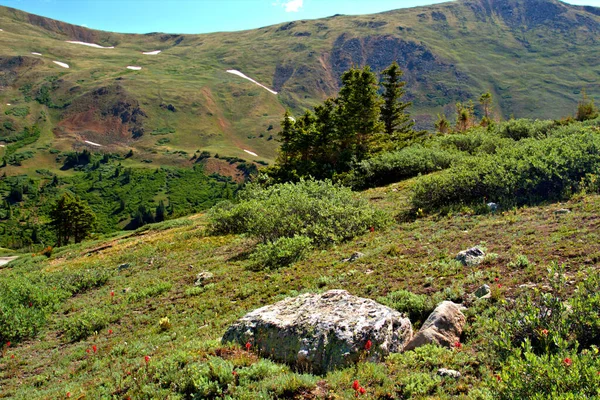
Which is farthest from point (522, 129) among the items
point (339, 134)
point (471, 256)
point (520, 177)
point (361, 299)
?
point (361, 299)

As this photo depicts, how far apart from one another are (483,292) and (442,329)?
5.16 feet

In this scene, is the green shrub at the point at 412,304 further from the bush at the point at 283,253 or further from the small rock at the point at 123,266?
the small rock at the point at 123,266

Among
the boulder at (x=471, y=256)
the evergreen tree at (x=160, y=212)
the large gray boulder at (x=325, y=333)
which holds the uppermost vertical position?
the boulder at (x=471, y=256)

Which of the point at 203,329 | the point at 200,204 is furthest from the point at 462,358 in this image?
the point at 200,204

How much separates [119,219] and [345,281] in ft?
444

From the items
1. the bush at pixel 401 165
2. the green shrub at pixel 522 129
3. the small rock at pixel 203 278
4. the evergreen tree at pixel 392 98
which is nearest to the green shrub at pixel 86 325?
the small rock at pixel 203 278

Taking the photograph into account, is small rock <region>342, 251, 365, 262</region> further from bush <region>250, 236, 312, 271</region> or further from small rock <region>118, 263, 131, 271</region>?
small rock <region>118, 263, 131, 271</region>

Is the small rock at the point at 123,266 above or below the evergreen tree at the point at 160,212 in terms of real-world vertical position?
above

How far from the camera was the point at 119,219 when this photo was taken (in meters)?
129

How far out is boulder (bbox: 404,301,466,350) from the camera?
5871 mm

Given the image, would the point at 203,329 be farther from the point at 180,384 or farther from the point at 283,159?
the point at 283,159

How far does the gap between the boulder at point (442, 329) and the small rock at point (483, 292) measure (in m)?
0.80

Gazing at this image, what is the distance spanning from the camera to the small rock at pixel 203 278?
496 inches

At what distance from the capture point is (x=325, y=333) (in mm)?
5980
